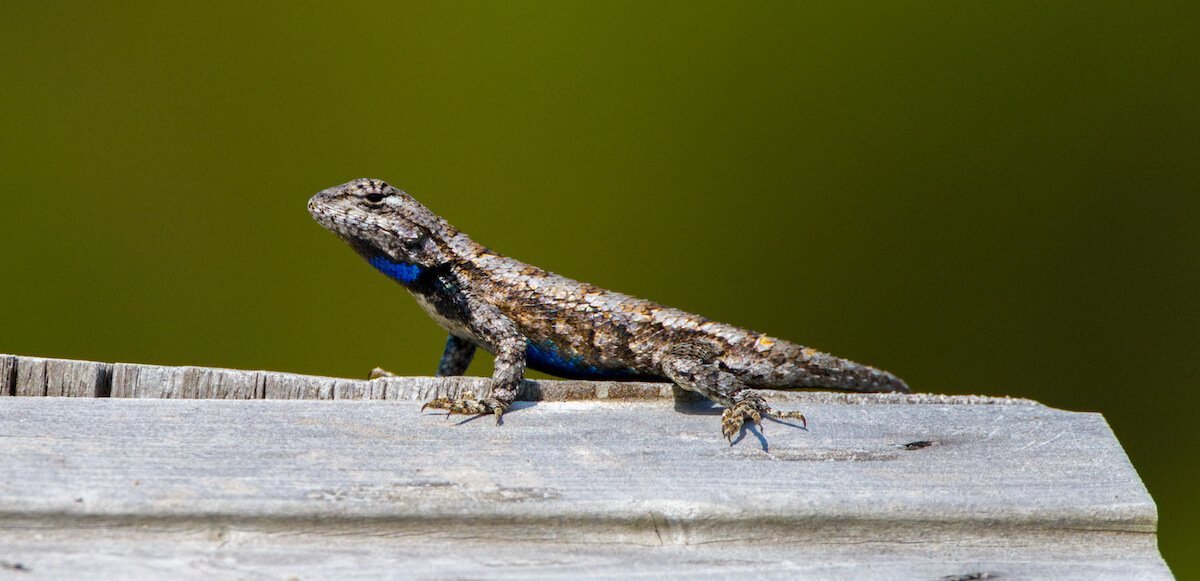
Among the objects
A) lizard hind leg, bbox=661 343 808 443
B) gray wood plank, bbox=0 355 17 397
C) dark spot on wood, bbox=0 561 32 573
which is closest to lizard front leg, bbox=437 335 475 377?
lizard hind leg, bbox=661 343 808 443

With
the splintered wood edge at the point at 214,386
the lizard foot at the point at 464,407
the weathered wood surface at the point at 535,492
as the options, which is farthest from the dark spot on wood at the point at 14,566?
the lizard foot at the point at 464,407

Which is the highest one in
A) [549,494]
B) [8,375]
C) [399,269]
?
[399,269]

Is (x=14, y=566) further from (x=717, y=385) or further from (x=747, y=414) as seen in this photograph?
(x=717, y=385)

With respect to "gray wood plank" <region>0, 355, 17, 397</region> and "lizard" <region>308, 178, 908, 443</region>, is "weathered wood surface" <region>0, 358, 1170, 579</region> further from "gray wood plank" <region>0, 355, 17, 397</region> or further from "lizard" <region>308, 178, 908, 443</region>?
"lizard" <region>308, 178, 908, 443</region>

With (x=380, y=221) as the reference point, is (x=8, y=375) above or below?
below

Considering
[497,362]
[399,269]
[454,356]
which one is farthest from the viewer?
[454,356]

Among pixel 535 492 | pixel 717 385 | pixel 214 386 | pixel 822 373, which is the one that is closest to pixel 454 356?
pixel 822 373

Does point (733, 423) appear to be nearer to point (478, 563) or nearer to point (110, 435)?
point (478, 563)

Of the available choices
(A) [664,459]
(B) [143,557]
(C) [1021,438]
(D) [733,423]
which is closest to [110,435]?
(B) [143,557]
